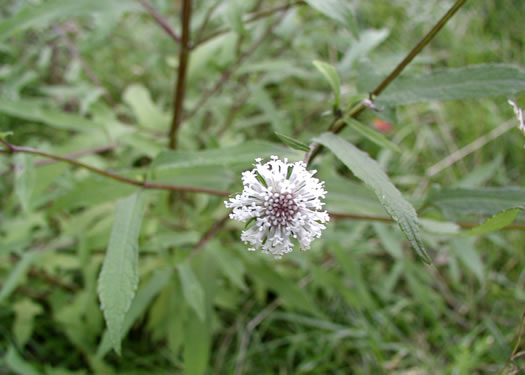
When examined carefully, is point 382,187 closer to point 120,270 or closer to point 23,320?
point 120,270

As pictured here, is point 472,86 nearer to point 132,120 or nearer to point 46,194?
point 46,194

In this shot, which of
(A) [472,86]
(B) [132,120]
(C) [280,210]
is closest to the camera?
(C) [280,210]

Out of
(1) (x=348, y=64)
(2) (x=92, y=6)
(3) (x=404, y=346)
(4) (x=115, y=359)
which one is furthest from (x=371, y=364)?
(2) (x=92, y=6)

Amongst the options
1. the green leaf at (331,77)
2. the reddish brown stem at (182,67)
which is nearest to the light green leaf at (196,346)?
the reddish brown stem at (182,67)

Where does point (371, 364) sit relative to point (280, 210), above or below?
below

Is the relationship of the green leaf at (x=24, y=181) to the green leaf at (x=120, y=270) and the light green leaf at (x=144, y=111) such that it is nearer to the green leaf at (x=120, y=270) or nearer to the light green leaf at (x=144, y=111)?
the green leaf at (x=120, y=270)

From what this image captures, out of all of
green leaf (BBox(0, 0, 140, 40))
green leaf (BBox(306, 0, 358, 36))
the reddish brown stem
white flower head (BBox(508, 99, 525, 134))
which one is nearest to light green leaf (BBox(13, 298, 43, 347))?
the reddish brown stem

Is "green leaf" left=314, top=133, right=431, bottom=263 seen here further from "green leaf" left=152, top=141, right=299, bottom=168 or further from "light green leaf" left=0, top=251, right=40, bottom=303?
"light green leaf" left=0, top=251, right=40, bottom=303
